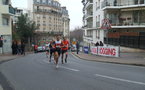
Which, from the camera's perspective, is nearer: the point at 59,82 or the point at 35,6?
the point at 59,82

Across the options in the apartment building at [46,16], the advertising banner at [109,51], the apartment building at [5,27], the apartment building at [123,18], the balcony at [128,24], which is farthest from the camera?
the apartment building at [46,16]

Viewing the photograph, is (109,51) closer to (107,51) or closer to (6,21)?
(107,51)

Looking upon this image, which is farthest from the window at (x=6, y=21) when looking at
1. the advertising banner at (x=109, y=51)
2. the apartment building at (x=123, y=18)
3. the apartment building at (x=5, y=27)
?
the advertising banner at (x=109, y=51)

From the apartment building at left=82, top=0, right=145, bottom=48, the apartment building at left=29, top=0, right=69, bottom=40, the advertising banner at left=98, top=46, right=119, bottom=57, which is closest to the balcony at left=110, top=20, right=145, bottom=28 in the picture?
the apartment building at left=82, top=0, right=145, bottom=48

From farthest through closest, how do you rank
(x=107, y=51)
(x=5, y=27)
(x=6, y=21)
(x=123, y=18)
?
(x=123, y=18), (x=6, y=21), (x=5, y=27), (x=107, y=51)

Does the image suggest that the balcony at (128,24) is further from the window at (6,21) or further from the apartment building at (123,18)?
the window at (6,21)

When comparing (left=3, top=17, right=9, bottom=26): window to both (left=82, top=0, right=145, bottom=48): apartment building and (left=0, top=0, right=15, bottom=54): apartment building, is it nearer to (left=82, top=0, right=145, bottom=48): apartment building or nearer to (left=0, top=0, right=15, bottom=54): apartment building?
(left=0, top=0, right=15, bottom=54): apartment building

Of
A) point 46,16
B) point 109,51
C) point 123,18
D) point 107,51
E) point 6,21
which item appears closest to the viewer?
point 109,51

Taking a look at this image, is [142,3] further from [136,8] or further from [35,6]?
[35,6]

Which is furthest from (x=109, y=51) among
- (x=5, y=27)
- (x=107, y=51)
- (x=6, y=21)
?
(x=6, y=21)

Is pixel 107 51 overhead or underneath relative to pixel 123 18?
underneath

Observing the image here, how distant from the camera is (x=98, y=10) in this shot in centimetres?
4012

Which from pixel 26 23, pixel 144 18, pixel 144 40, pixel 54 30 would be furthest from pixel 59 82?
pixel 54 30

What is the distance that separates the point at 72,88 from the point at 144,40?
19.9 metres
